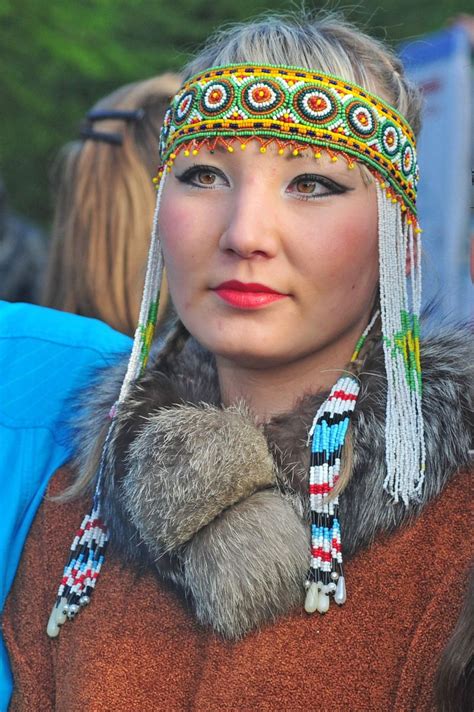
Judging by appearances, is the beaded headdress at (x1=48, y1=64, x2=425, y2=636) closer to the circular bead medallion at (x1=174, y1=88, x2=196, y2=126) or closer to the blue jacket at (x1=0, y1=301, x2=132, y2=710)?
the circular bead medallion at (x1=174, y1=88, x2=196, y2=126)

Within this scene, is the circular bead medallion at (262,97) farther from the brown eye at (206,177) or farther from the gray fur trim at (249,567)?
the gray fur trim at (249,567)

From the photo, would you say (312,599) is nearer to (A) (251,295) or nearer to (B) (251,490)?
(B) (251,490)

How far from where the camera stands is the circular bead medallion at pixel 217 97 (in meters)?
1.95

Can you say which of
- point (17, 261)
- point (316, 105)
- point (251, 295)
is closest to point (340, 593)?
point (251, 295)

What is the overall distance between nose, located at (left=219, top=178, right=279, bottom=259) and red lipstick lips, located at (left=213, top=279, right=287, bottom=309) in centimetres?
5

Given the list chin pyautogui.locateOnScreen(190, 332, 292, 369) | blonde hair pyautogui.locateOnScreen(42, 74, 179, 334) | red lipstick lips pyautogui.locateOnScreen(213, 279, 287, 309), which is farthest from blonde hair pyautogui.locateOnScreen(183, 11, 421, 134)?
blonde hair pyautogui.locateOnScreen(42, 74, 179, 334)

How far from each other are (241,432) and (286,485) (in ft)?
Result: 0.43

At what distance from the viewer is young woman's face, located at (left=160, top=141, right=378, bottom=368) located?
1866mm

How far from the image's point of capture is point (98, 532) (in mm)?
2115

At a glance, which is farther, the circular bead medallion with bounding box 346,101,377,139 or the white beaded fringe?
the white beaded fringe

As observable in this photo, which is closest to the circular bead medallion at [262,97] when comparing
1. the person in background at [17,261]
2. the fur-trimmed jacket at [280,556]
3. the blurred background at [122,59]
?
the fur-trimmed jacket at [280,556]

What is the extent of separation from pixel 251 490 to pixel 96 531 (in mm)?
430

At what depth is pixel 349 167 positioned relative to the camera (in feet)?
6.23

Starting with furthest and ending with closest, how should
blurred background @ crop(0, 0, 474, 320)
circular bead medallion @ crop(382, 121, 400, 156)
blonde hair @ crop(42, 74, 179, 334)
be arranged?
blurred background @ crop(0, 0, 474, 320) < blonde hair @ crop(42, 74, 179, 334) < circular bead medallion @ crop(382, 121, 400, 156)
